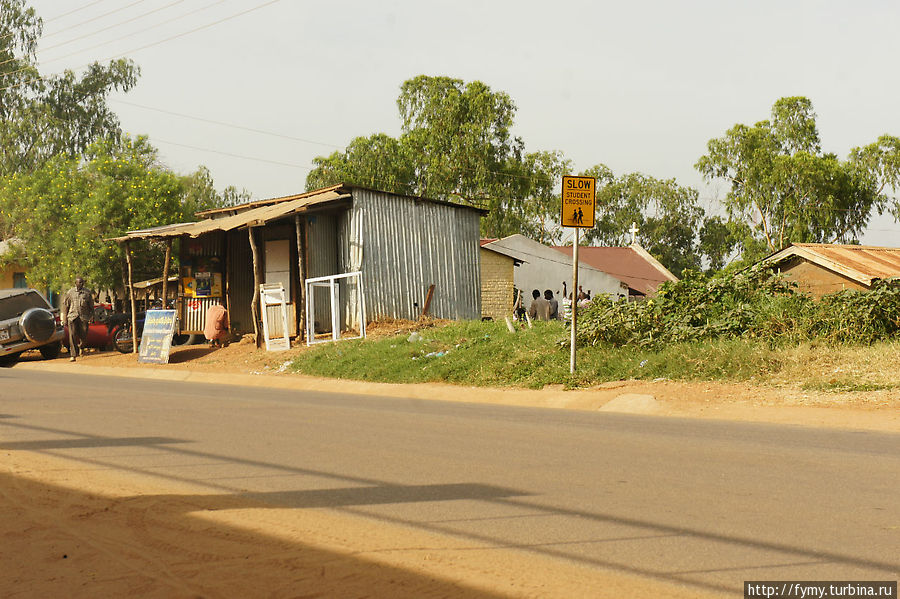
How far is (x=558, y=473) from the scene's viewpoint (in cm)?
747

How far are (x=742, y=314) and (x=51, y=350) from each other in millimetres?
19401

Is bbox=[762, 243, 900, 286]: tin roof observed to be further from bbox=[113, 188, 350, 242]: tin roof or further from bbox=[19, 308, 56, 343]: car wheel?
bbox=[19, 308, 56, 343]: car wheel

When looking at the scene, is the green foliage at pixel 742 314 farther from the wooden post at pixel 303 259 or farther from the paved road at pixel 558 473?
the wooden post at pixel 303 259

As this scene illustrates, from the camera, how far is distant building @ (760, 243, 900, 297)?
878 inches

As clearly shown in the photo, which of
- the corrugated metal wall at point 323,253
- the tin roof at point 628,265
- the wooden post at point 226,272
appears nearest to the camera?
the corrugated metal wall at point 323,253

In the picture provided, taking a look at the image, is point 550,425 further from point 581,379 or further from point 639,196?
point 639,196

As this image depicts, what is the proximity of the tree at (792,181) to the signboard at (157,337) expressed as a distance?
36.0 meters

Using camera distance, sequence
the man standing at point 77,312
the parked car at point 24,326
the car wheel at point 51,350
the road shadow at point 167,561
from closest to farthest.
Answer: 1. the road shadow at point 167,561
2. the parked car at point 24,326
3. the man standing at point 77,312
4. the car wheel at point 51,350

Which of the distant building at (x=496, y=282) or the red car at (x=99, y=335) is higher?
the distant building at (x=496, y=282)

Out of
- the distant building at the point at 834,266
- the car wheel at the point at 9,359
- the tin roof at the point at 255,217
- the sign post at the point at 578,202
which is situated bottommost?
the car wheel at the point at 9,359

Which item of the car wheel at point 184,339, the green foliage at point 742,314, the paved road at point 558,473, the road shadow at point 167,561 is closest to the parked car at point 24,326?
the car wheel at point 184,339

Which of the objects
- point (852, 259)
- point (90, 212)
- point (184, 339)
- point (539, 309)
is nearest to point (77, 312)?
point (184, 339)

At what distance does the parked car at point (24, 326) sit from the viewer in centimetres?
2458

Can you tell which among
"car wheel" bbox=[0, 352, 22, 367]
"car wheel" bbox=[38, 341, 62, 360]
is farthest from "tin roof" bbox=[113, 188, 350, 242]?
"car wheel" bbox=[0, 352, 22, 367]
